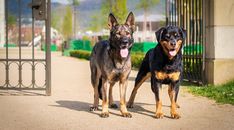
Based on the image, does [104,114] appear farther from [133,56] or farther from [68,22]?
[68,22]

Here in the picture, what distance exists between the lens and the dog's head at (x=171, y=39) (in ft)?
26.7

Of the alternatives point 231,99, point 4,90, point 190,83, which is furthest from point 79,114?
point 190,83

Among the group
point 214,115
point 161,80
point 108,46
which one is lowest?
point 214,115

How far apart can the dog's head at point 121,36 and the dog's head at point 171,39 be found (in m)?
0.53

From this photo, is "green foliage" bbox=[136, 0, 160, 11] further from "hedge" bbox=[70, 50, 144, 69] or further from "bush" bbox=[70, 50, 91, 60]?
"bush" bbox=[70, 50, 91, 60]

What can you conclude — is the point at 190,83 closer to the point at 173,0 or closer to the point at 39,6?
the point at 173,0

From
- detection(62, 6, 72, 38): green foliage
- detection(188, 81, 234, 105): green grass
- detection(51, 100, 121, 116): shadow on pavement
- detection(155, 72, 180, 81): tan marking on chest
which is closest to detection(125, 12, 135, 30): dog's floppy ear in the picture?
detection(155, 72, 180, 81): tan marking on chest

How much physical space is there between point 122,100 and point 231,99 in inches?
128

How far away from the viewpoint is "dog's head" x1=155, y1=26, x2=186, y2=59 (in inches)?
320

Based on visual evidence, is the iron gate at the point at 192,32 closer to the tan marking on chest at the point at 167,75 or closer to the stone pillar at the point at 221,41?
the stone pillar at the point at 221,41

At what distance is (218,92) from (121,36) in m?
4.62

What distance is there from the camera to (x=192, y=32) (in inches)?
→ 582

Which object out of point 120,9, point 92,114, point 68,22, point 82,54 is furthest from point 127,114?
point 68,22

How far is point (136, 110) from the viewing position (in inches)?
376
